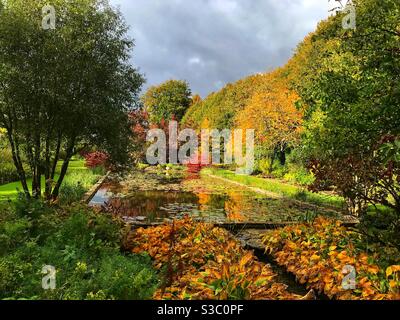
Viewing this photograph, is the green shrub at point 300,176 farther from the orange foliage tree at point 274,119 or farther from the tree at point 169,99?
the tree at point 169,99

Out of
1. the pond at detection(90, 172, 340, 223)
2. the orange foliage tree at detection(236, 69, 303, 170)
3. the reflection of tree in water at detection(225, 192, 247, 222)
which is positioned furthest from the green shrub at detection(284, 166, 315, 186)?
the reflection of tree in water at detection(225, 192, 247, 222)

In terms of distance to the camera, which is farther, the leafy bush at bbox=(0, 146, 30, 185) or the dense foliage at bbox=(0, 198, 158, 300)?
the leafy bush at bbox=(0, 146, 30, 185)

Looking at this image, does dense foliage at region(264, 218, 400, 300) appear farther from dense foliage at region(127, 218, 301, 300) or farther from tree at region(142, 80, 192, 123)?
tree at region(142, 80, 192, 123)

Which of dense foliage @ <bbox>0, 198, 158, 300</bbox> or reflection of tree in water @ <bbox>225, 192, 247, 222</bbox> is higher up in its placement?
dense foliage @ <bbox>0, 198, 158, 300</bbox>

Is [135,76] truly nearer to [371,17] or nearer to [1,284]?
[371,17]

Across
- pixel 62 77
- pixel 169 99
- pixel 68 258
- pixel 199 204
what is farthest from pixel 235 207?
pixel 169 99

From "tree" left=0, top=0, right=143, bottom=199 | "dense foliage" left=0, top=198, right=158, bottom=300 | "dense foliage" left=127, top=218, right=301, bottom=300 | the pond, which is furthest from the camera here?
the pond

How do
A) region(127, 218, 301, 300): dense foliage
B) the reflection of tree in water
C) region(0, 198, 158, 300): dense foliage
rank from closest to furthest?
region(127, 218, 301, 300): dense foliage < region(0, 198, 158, 300): dense foliage < the reflection of tree in water

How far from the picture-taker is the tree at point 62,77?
1019 cm

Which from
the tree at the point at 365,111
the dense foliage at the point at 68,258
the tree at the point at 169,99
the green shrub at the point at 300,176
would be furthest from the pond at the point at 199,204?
the tree at the point at 169,99

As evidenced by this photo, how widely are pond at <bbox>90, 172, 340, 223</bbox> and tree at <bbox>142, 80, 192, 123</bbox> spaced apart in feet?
147

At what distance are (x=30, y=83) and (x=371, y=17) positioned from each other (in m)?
8.23

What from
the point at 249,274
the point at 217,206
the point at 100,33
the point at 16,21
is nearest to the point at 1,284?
the point at 249,274

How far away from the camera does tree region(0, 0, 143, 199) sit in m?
10.2
